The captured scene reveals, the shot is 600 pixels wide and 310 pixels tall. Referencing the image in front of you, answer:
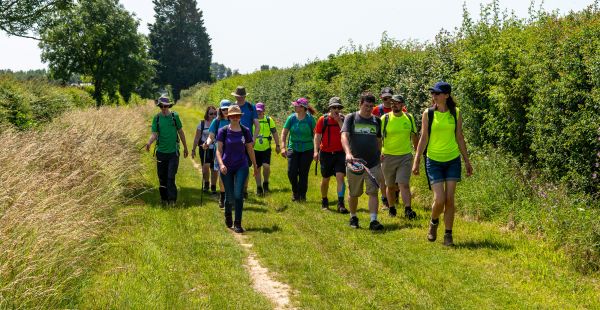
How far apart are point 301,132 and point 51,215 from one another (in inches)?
261

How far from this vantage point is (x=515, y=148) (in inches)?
375

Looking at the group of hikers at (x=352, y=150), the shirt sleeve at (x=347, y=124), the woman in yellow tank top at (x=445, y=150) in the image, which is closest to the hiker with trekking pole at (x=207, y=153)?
the group of hikers at (x=352, y=150)

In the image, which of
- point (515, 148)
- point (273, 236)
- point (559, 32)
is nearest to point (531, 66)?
point (559, 32)

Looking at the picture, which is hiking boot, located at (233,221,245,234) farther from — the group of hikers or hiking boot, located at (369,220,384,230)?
hiking boot, located at (369,220,384,230)

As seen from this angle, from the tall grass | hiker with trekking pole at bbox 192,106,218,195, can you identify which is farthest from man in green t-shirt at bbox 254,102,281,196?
the tall grass

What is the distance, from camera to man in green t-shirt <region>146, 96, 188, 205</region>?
11.2 m

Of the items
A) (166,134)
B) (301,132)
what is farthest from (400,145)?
(166,134)

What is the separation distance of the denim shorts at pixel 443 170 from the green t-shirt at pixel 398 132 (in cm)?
166

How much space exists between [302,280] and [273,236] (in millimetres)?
2242

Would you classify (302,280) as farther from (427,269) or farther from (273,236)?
(273,236)

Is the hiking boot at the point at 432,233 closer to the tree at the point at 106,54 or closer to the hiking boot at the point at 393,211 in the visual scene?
the hiking boot at the point at 393,211

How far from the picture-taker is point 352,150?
9.32 metres

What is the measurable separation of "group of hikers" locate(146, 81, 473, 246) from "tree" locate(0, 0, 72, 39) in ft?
16.2

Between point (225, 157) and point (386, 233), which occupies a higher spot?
point (225, 157)
